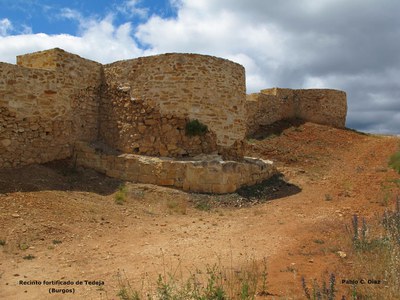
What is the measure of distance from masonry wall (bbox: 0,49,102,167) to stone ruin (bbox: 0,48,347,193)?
24 mm

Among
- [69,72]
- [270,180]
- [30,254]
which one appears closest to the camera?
[30,254]

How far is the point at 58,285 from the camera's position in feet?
14.4

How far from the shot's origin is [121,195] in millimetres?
8641

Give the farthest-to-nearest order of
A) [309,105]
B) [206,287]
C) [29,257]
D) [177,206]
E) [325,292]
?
[309,105] → [177,206] → [29,257] → [206,287] → [325,292]

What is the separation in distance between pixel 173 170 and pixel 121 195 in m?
1.48

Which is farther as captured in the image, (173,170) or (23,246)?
(173,170)

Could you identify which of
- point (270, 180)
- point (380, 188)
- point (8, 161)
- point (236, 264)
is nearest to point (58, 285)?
point (236, 264)

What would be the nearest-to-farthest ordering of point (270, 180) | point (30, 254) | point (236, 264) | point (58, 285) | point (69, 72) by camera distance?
point (58, 285), point (236, 264), point (30, 254), point (69, 72), point (270, 180)

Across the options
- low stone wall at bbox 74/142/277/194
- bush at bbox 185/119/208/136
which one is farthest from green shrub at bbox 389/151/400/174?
bush at bbox 185/119/208/136

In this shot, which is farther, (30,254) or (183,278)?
(30,254)

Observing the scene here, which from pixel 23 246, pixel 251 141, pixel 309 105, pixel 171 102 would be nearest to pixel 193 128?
pixel 171 102

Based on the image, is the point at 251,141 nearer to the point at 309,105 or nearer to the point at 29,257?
the point at 309,105

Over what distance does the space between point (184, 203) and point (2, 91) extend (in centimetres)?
515

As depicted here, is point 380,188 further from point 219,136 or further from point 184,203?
point 184,203
